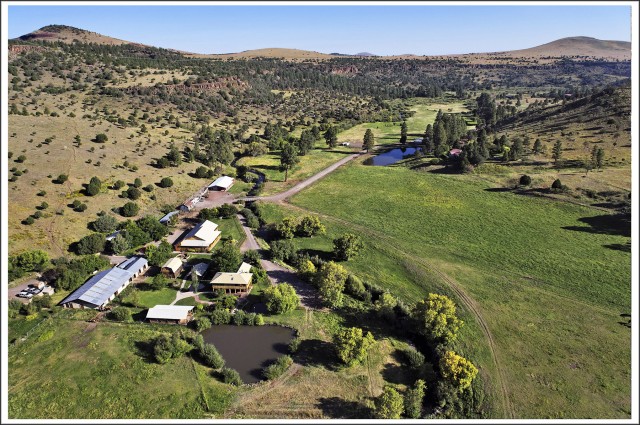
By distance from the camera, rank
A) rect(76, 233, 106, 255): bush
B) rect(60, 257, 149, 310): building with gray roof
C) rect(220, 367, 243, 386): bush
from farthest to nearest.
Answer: rect(76, 233, 106, 255): bush
rect(60, 257, 149, 310): building with gray roof
rect(220, 367, 243, 386): bush

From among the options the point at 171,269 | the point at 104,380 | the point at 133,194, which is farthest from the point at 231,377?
the point at 133,194

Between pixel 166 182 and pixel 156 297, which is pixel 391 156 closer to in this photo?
pixel 166 182

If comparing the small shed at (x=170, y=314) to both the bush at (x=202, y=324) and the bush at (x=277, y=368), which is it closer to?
the bush at (x=202, y=324)

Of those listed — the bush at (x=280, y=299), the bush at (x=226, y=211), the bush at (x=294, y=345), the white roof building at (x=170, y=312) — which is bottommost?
the bush at (x=294, y=345)

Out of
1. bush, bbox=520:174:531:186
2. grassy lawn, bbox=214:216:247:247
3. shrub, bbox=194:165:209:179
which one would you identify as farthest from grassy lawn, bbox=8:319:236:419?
bush, bbox=520:174:531:186

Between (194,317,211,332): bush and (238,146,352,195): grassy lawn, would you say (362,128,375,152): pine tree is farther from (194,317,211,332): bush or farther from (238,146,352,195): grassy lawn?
(194,317,211,332): bush

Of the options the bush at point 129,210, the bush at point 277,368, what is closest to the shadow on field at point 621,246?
the bush at point 277,368

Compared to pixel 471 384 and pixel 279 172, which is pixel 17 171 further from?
pixel 471 384
